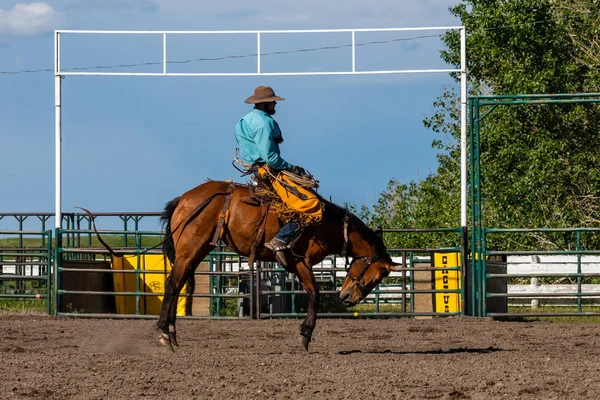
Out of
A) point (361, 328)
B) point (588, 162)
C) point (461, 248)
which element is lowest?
point (361, 328)

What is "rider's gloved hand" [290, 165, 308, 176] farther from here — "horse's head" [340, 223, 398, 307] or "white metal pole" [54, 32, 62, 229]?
"white metal pole" [54, 32, 62, 229]

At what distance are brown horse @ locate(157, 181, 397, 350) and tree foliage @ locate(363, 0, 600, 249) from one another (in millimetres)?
15069

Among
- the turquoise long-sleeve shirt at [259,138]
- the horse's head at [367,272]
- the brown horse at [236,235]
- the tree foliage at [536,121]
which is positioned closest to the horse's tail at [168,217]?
the brown horse at [236,235]

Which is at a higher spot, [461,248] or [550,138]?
[550,138]

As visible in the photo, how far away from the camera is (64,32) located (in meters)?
14.1

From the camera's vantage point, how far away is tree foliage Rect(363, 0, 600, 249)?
79.6ft

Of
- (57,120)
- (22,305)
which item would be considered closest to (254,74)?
(57,120)

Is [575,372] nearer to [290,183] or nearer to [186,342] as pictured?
[290,183]

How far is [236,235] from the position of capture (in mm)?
8984

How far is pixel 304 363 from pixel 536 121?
18640mm

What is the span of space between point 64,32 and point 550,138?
47.8ft

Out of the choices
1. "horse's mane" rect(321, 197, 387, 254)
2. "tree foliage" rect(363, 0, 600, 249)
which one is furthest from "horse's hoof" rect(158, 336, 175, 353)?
"tree foliage" rect(363, 0, 600, 249)

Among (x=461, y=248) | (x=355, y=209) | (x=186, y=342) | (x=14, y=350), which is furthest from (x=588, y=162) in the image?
(x=14, y=350)

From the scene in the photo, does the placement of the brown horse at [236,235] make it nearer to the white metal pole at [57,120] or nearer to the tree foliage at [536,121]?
the white metal pole at [57,120]
